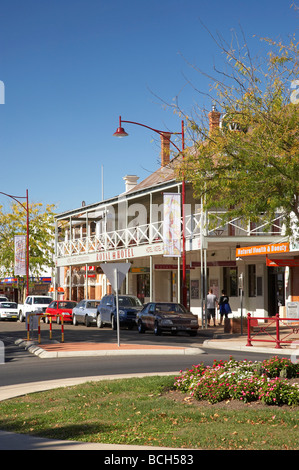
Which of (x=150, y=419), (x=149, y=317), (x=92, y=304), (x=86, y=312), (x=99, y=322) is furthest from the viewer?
(x=92, y=304)

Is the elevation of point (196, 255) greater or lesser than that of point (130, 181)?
lesser

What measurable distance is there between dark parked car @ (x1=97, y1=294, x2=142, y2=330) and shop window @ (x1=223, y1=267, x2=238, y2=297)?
574cm

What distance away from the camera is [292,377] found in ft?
37.0

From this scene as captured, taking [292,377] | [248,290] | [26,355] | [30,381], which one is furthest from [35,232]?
[292,377]

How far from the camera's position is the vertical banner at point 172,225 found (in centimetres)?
3228

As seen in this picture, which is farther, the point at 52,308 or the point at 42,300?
the point at 42,300

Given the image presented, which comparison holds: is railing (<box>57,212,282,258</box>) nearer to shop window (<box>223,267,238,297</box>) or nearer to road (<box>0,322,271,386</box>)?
shop window (<box>223,267,238,297</box>)

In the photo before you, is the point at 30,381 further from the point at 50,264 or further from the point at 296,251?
the point at 50,264

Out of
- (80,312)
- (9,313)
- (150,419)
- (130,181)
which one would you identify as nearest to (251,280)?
(80,312)

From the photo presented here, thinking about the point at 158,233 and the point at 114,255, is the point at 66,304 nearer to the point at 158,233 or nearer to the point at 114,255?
the point at 114,255

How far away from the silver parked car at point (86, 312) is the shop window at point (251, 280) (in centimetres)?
765

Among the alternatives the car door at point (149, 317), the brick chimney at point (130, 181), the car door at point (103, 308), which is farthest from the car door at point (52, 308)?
the brick chimney at point (130, 181)

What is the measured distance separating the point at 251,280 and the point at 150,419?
91.6 ft

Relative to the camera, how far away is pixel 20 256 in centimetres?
5328
